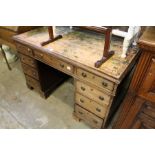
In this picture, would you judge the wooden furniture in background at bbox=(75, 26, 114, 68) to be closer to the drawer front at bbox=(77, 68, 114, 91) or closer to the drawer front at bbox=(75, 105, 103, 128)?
the drawer front at bbox=(77, 68, 114, 91)

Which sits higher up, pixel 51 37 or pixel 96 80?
pixel 51 37

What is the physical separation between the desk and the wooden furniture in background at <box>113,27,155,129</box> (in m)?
0.12

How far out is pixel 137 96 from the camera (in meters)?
0.94

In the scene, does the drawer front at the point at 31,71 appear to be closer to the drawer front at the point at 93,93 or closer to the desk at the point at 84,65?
the desk at the point at 84,65

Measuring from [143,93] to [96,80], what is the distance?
33cm

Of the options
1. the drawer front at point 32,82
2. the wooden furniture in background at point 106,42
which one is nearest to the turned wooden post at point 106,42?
the wooden furniture in background at point 106,42

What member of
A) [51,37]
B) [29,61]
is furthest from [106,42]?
[29,61]

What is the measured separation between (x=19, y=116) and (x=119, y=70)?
1.28 meters

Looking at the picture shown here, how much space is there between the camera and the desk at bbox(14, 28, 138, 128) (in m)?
1.04

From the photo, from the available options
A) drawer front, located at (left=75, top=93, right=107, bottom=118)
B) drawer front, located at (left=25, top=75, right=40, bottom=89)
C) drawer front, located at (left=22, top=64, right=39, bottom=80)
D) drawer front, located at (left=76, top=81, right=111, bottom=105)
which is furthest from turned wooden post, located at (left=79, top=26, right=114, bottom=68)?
drawer front, located at (left=25, top=75, right=40, bottom=89)

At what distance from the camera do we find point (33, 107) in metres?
1.79

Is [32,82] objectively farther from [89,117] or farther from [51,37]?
[89,117]
